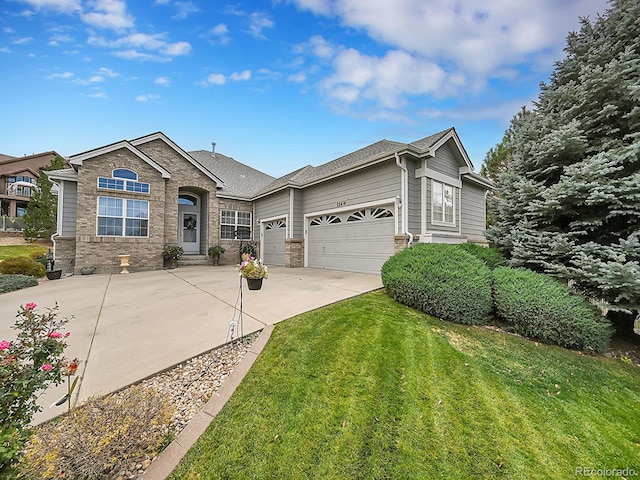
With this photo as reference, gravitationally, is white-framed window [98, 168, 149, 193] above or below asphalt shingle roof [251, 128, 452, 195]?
below

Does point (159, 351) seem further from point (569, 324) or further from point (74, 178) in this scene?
point (74, 178)

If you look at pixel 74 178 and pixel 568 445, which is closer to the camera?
pixel 568 445

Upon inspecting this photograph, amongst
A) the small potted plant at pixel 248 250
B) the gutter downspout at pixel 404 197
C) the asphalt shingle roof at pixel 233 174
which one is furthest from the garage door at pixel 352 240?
the asphalt shingle roof at pixel 233 174

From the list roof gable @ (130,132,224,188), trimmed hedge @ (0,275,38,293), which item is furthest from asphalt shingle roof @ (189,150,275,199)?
trimmed hedge @ (0,275,38,293)

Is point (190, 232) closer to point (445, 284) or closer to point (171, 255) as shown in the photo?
point (171, 255)

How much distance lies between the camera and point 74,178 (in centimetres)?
1117

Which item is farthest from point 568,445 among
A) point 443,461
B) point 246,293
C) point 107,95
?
point 107,95

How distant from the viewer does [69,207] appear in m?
11.2

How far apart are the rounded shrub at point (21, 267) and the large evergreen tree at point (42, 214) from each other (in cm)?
1272

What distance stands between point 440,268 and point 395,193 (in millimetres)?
4167

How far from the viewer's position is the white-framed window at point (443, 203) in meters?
9.07

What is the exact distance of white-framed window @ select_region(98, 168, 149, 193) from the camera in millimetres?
11539

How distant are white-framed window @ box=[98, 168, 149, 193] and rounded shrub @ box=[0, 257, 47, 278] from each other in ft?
12.6

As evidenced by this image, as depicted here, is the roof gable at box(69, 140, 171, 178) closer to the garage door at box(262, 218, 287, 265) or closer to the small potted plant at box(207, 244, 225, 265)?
the small potted plant at box(207, 244, 225, 265)
